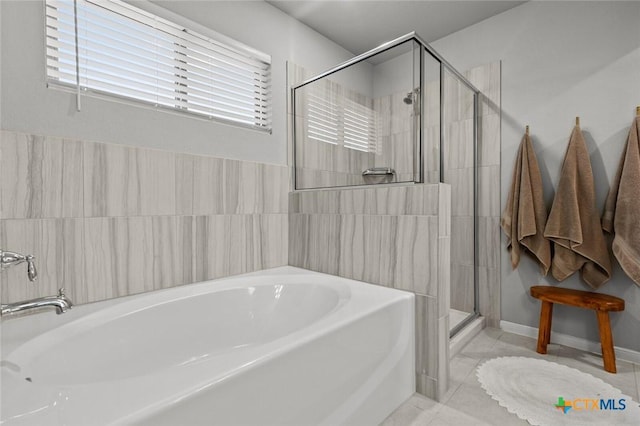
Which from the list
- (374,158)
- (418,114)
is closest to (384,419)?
(374,158)

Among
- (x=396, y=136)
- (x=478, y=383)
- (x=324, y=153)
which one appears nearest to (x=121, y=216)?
(x=324, y=153)

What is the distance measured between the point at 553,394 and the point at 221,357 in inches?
65.4

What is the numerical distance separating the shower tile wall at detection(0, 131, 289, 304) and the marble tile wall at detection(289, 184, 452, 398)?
0.54 meters

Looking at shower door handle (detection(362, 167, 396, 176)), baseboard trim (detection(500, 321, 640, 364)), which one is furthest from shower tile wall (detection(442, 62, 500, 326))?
shower door handle (detection(362, 167, 396, 176))

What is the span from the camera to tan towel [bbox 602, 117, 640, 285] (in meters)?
1.69

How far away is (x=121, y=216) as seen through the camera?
1.46 m

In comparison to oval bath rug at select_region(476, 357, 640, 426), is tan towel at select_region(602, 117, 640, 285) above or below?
above

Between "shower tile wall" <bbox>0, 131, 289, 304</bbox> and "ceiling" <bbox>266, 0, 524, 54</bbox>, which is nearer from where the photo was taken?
"shower tile wall" <bbox>0, 131, 289, 304</bbox>

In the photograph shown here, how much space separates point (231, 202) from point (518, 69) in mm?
2259

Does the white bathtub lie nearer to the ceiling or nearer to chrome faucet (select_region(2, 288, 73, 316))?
chrome faucet (select_region(2, 288, 73, 316))

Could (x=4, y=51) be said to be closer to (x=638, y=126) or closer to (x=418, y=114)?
(x=418, y=114)

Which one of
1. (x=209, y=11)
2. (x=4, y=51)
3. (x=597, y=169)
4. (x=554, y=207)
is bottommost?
(x=554, y=207)

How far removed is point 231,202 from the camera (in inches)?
74.5

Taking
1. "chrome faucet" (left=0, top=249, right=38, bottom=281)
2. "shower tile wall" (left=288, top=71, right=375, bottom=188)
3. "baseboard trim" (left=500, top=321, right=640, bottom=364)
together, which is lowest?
"baseboard trim" (left=500, top=321, right=640, bottom=364)
